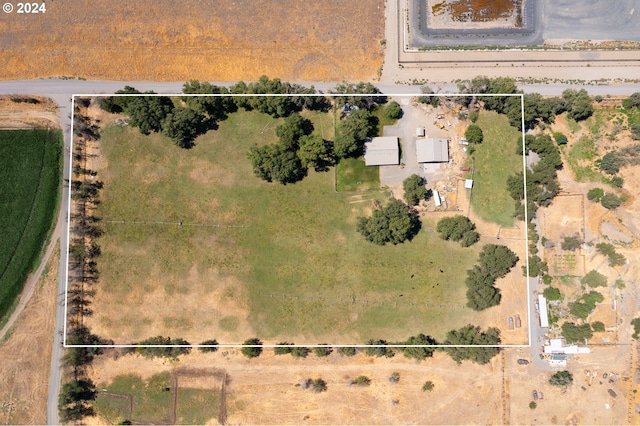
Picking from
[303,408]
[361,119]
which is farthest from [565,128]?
[303,408]

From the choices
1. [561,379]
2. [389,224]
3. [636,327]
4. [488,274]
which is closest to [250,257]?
[389,224]

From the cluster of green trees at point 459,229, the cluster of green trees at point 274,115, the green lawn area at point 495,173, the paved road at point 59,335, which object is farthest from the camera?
the green lawn area at point 495,173

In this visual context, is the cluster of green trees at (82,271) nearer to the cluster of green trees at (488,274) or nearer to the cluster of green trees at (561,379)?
the cluster of green trees at (488,274)

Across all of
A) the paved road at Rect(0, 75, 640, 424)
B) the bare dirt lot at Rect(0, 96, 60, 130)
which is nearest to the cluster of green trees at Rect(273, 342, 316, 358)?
the paved road at Rect(0, 75, 640, 424)

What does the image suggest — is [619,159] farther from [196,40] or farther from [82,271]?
[82,271]

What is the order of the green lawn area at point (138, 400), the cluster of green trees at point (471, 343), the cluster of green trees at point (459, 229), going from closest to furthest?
1. the cluster of green trees at point (471, 343)
2. the cluster of green trees at point (459, 229)
3. the green lawn area at point (138, 400)

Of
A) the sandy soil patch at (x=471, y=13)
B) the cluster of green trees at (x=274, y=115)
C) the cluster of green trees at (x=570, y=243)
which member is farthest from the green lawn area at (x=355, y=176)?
the cluster of green trees at (x=570, y=243)
